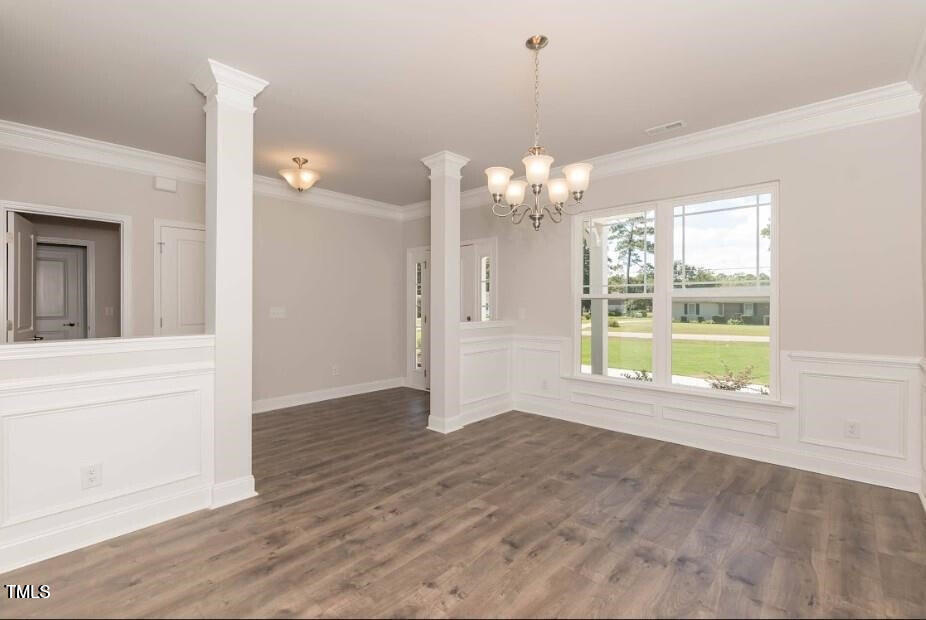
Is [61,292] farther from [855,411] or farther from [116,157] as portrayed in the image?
[855,411]

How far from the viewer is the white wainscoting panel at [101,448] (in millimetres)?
2281

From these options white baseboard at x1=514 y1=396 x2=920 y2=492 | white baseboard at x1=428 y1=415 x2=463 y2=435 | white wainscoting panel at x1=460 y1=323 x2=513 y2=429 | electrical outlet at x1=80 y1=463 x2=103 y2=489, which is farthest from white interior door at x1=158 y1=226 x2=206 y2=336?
white baseboard at x1=514 y1=396 x2=920 y2=492

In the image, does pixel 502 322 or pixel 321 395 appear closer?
pixel 502 322

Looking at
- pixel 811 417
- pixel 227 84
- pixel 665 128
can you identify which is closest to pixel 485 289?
pixel 665 128

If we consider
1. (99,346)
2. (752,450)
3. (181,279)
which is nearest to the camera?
(99,346)

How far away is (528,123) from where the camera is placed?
380 cm

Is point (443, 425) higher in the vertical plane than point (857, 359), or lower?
lower

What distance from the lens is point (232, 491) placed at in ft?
9.64

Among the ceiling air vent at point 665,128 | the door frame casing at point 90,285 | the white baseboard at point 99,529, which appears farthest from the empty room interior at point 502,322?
the door frame casing at point 90,285

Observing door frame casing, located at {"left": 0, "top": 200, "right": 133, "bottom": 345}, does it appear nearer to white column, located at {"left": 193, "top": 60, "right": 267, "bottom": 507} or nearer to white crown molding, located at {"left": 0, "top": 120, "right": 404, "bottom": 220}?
white crown molding, located at {"left": 0, "top": 120, "right": 404, "bottom": 220}

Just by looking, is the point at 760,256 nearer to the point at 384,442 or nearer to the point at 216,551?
the point at 384,442

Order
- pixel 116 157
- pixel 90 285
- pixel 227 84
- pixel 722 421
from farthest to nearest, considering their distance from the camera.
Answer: pixel 90 285 → pixel 116 157 → pixel 722 421 → pixel 227 84

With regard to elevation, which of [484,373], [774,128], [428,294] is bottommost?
[484,373]

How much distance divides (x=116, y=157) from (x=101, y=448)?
126 inches
